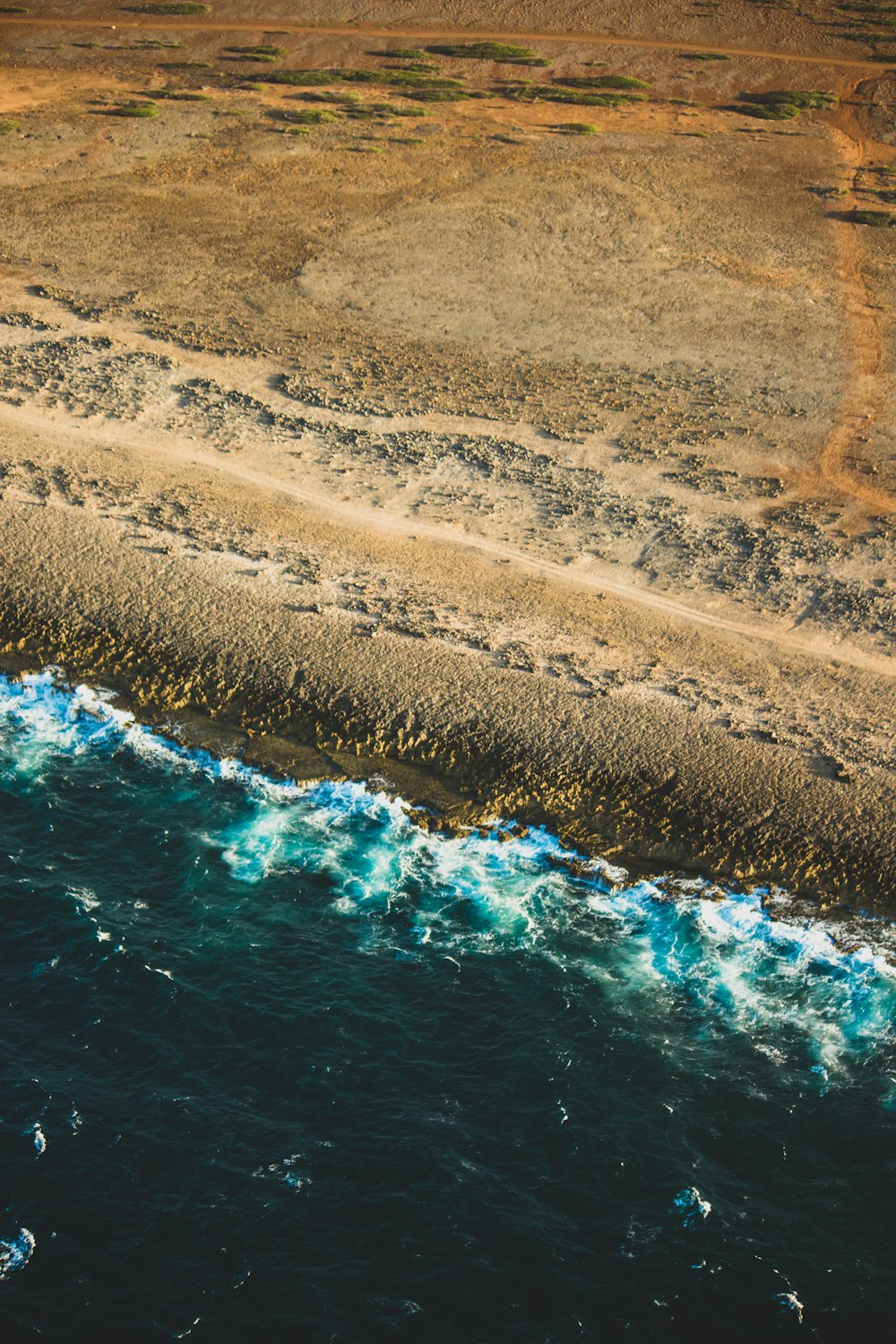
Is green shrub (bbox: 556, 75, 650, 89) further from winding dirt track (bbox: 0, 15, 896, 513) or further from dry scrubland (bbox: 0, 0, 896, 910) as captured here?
winding dirt track (bbox: 0, 15, 896, 513)

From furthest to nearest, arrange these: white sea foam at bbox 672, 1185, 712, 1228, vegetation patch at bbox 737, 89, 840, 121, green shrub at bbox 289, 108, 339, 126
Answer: vegetation patch at bbox 737, 89, 840, 121 < green shrub at bbox 289, 108, 339, 126 < white sea foam at bbox 672, 1185, 712, 1228

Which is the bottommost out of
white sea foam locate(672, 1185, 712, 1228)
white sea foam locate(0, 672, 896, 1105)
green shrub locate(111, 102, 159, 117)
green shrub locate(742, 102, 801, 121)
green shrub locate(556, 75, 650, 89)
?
white sea foam locate(672, 1185, 712, 1228)

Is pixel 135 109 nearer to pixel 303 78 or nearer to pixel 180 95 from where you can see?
pixel 180 95

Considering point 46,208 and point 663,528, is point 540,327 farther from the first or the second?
point 46,208

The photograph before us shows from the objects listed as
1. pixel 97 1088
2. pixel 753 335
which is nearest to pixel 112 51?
pixel 753 335

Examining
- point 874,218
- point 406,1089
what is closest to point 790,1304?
point 406,1089

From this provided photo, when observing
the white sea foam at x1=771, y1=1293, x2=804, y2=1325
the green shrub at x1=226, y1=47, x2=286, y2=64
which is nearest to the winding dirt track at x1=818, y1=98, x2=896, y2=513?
the white sea foam at x1=771, y1=1293, x2=804, y2=1325
